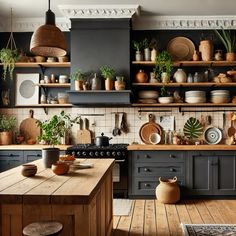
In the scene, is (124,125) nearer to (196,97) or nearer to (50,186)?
(196,97)

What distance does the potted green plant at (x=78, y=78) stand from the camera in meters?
5.44

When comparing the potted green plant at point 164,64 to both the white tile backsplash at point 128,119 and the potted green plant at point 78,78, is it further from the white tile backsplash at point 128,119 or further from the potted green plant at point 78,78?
the potted green plant at point 78,78

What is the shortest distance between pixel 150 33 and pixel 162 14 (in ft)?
1.34

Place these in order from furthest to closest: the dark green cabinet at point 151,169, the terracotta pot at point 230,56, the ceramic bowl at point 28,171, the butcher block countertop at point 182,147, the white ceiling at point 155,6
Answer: the terracotta pot at point 230,56, the dark green cabinet at point 151,169, the butcher block countertop at point 182,147, the white ceiling at point 155,6, the ceramic bowl at point 28,171

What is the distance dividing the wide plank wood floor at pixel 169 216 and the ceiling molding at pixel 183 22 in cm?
292

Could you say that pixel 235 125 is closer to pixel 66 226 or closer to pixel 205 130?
pixel 205 130

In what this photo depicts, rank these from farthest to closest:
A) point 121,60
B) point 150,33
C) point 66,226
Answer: point 150,33
point 121,60
point 66,226

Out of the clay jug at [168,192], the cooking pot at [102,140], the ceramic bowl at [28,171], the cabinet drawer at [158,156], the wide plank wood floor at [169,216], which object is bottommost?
the wide plank wood floor at [169,216]

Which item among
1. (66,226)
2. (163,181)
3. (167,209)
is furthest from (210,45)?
(66,226)

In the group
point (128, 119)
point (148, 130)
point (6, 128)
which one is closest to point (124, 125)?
point (128, 119)

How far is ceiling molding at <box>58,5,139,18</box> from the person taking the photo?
530 cm

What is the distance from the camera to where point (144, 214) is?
14.7ft

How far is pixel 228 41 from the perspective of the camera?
558 centimetres

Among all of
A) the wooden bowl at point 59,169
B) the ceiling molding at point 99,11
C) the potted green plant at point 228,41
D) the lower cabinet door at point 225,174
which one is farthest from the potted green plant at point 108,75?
the wooden bowl at point 59,169
